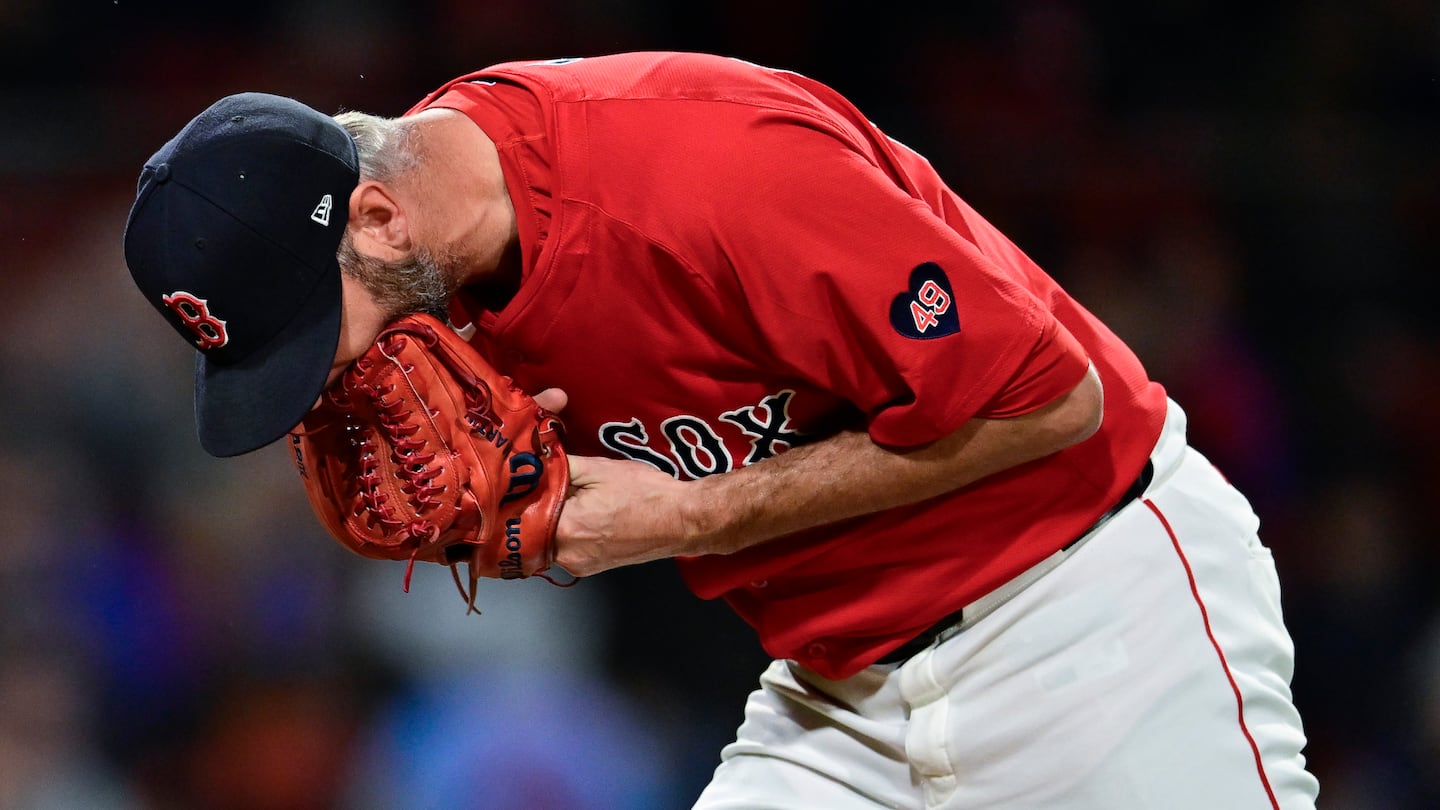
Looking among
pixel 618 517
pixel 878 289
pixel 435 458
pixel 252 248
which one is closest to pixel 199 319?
pixel 252 248

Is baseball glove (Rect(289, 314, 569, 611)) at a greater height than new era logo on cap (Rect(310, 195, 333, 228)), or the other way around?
new era logo on cap (Rect(310, 195, 333, 228))

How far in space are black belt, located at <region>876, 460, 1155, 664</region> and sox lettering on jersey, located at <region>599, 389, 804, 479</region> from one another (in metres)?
0.34

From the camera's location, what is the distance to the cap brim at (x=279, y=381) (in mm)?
1595

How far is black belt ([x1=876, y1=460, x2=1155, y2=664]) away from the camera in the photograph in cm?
183

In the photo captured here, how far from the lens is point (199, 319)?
160cm

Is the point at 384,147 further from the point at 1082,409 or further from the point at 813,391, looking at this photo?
the point at 1082,409

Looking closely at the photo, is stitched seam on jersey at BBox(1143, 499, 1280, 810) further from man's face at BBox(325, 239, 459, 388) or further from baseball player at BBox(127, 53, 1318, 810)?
man's face at BBox(325, 239, 459, 388)

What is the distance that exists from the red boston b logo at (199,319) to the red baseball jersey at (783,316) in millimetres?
311

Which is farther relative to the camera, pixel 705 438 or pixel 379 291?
pixel 705 438

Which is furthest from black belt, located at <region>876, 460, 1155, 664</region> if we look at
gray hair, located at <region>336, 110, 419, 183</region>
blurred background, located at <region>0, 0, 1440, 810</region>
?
blurred background, located at <region>0, 0, 1440, 810</region>

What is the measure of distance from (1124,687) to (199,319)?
129 cm

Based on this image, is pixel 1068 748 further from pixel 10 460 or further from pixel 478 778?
pixel 10 460

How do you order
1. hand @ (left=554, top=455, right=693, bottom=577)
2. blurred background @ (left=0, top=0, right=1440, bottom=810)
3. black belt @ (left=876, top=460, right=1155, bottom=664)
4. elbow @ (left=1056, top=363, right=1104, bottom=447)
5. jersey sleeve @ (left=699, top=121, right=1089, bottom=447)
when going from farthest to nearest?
blurred background @ (left=0, top=0, right=1440, bottom=810)
black belt @ (left=876, top=460, right=1155, bottom=664)
hand @ (left=554, top=455, right=693, bottom=577)
elbow @ (left=1056, top=363, right=1104, bottom=447)
jersey sleeve @ (left=699, top=121, right=1089, bottom=447)

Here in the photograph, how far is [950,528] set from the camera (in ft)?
5.86
